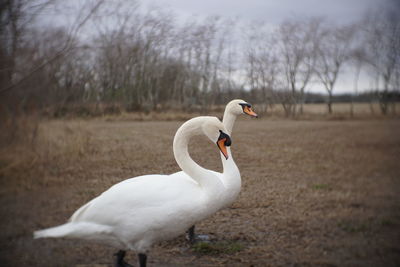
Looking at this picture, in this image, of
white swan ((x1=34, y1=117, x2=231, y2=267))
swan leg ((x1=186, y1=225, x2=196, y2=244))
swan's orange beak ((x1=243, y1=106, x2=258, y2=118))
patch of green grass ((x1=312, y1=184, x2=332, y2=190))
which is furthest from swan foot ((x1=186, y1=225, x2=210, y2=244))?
patch of green grass ((x1=312, y1=184, x2=332, y2=190))

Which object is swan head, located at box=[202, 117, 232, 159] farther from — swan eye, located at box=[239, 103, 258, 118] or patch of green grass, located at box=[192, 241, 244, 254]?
swan eye, located at box=[239, 103, 258, 118]

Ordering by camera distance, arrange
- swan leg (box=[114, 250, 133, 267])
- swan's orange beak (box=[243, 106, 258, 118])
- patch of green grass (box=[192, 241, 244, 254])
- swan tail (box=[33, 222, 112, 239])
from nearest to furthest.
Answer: swan tail (box=[33, 222, 112, 239])
swan leg (box=[114, 250, 133, 267])
patch of green grass (box=[192, 241, 244, 254])
swan's orange beak (box=[243, 106, 258, 118])

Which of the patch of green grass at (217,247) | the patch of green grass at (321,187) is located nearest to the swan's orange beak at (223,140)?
the patch of green grass at (217,247)

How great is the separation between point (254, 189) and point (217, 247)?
4.28ft

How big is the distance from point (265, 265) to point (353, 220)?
1.03 m

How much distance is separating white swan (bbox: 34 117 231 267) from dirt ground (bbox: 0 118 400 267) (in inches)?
18.1

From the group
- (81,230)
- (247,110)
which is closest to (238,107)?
(247,110)

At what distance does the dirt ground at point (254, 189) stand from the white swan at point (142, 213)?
0.46 m

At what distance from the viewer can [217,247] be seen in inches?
108

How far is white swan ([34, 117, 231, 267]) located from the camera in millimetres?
2143

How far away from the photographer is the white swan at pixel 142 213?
2143 millimetres

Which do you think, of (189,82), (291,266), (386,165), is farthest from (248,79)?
(291,266)

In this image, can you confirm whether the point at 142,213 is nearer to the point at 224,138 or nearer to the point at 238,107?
the point at 224,138

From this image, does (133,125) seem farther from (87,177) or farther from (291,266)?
(291,266)
